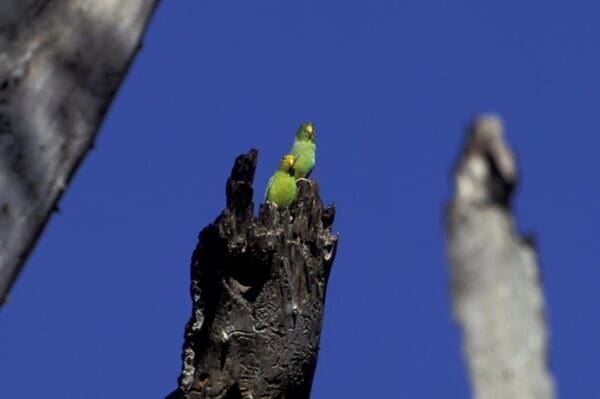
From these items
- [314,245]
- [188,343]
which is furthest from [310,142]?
[188,343]

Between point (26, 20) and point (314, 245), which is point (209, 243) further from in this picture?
point (26, 20)

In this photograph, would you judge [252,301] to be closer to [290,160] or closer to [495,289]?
[290,160]

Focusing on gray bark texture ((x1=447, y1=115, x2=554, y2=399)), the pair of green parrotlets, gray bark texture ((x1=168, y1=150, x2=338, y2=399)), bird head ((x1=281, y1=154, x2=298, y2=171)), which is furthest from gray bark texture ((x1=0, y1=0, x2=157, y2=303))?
bird head ((x1=281, y1=154, x2=298, y2=171))

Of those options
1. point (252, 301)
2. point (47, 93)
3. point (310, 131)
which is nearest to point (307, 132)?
point (310, 131)

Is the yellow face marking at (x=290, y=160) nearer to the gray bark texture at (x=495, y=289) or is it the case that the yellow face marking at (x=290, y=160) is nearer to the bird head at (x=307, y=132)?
the bird head at (x=307, y=132)

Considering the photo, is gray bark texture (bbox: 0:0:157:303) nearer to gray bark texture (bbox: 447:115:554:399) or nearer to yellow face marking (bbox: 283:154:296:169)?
gray bark texture (bbox: 447:115:554:399)

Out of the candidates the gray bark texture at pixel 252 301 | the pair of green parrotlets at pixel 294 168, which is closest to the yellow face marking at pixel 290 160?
the pair of green parrotlets at pixel 294 168
